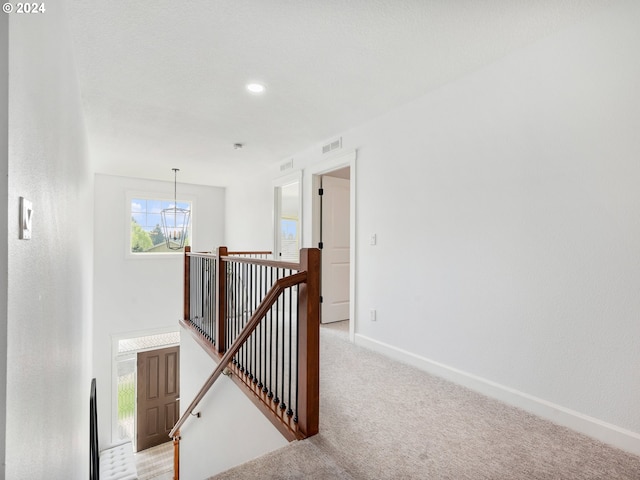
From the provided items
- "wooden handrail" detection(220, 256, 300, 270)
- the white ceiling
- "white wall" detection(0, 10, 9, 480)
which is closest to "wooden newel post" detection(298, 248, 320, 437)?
"wooden handrail" detection(220, 256, 300, 270)

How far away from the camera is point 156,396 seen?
6574mm

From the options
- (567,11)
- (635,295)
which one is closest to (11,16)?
(567,11)

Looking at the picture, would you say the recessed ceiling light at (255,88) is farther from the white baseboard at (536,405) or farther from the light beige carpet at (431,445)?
the white baseboard at (536,405)

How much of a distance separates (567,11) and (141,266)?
690 centimetres

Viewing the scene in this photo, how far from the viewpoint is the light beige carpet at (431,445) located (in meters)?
1.55

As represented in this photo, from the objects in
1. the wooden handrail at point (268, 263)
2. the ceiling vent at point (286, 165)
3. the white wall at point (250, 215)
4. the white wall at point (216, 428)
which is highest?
the ceiling vent at point (286, 165)

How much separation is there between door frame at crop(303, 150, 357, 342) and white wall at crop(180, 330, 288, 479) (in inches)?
57.3

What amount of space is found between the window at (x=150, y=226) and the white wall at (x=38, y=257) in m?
4.79

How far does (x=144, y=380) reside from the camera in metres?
6.42

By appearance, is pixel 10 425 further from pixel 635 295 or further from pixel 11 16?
pixel 635 295

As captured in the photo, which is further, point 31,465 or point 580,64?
point 580,64

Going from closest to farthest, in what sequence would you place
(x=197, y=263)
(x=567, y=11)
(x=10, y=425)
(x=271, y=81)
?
(x=10, y=425) → (x=567, y=11) → (x=271, y=81) → (x=197, y=263)

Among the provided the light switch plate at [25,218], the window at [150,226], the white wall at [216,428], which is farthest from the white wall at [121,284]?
the light switch plate at [25,218]

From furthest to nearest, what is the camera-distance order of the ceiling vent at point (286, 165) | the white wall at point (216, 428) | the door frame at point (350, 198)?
the ceiling vent at point (286, 165) → the door frame at point (350, 198) → the white wall at point (216, 428)
